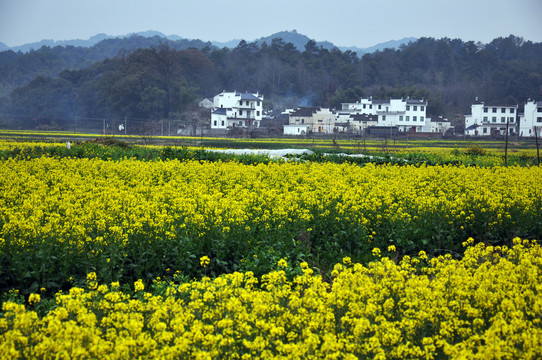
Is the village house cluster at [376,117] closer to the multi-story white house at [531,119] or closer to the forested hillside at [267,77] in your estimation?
the multi-story white house at [531,119]

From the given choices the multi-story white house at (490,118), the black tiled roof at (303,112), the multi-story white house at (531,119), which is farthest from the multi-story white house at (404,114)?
the multi-story white house at (531,119)

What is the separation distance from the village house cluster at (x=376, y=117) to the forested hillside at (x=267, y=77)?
23.7 feet

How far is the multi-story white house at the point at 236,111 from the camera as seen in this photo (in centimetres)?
7431

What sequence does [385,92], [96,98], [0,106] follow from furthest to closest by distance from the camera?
[385,92] → [0,106] → [96,98]

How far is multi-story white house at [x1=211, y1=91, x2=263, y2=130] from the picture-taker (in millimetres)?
74312

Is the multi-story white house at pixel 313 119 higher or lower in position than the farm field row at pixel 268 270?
higher

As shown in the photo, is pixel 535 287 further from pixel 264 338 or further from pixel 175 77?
pixel 175 77

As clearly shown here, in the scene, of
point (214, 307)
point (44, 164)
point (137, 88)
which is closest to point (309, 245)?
point (214, 307)

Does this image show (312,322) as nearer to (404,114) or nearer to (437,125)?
(404,114)

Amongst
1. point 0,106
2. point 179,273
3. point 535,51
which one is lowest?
point 179,273

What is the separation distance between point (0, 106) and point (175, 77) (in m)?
29.2

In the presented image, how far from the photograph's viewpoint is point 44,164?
16.2 meters

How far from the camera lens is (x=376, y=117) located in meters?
78.2

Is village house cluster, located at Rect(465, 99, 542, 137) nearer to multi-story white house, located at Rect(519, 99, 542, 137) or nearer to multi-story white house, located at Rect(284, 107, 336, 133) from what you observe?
multi-story white house, located at Rect(519, 99, 542, 137)
